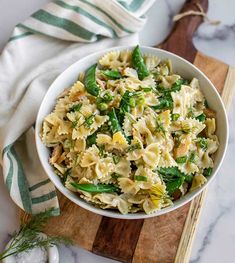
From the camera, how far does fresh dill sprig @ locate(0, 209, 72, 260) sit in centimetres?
196

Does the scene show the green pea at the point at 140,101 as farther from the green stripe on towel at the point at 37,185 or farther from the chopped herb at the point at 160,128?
the green stripe on towel at the point at 37,185

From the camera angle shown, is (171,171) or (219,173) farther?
(219,173)

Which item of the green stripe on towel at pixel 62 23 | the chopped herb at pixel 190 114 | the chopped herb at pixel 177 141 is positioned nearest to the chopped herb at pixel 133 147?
the chopped herb at pixel 177 141

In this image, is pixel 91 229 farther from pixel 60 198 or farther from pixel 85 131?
pixel 85 131

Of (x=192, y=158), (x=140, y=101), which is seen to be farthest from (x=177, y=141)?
(x=140, y=101)

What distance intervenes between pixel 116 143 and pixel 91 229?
420mm

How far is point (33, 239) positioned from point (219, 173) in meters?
0.81

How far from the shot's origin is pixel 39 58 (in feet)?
7.16

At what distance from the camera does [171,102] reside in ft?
6.13

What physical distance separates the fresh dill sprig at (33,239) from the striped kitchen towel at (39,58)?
0.05 meters

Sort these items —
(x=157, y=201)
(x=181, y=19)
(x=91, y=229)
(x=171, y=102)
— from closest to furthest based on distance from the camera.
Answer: (x=157, y=201)
(x=171, y=102)
(x=91, y=229)
(x=181, y=19)

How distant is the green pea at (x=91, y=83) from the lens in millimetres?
1882

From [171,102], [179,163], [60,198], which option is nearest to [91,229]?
[60,198]

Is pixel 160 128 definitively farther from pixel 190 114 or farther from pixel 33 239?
pixel 33 239
